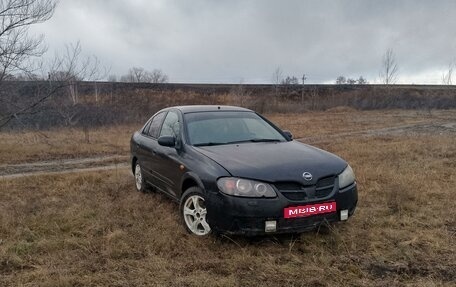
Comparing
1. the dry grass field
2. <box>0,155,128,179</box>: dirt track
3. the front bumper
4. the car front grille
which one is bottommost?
<box>0,155,128,179</box>: dirt track

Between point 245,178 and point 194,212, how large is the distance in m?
0.86

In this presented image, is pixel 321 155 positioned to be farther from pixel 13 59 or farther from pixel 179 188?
pixel 13 59

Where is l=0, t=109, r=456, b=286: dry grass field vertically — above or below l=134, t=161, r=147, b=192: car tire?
below

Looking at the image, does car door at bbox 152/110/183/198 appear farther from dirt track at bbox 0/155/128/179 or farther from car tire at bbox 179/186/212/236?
dirt track at bbox 0/155/128/179

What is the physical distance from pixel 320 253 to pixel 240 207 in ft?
3.07

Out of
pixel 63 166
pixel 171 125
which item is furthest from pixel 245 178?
pixel 63 166

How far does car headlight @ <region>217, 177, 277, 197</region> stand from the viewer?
142 inches

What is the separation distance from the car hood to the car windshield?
241 millimetres

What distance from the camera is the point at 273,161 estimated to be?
397 centimetres

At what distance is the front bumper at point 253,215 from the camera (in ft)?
11.7

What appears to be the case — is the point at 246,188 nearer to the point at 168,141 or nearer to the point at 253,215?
the point at 253,215

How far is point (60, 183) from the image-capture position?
7.02 m

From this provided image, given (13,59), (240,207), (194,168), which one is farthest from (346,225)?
(13,59)

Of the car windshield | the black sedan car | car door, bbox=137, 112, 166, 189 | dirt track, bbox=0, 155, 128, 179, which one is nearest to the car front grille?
the black sedan car
